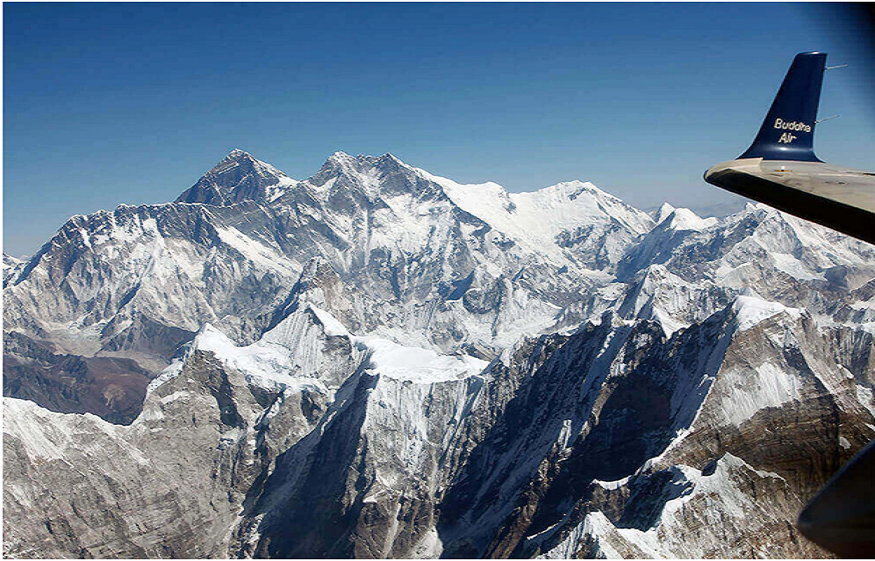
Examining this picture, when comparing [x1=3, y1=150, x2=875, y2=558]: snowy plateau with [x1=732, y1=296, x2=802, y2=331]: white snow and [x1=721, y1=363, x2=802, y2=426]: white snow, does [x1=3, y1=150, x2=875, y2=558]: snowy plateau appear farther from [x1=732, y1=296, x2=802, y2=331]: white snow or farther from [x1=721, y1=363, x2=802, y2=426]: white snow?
[x1=732, y1=296, x2=802, y2=331]: white snow

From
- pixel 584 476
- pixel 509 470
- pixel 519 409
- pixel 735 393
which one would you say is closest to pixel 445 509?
pixel 509 470

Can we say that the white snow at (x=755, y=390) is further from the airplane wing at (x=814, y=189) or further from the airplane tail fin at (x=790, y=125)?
the airplane wing at (x=814, y=189)

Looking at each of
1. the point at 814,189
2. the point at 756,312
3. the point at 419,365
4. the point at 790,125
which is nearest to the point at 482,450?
the point at 419,365

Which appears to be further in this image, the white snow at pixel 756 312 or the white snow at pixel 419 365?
the white snow at pixel 419 365

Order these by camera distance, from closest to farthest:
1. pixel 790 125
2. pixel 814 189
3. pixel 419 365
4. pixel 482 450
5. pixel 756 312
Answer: pixel 814 189 → pixel 790 125 → pixel 756 312 → pixel 482 450 → pixel 419 365

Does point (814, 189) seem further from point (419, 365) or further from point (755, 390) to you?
point (419, 365)

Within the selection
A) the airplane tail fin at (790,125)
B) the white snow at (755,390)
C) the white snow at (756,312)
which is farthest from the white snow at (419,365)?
the airplane tail fin at (790,125)

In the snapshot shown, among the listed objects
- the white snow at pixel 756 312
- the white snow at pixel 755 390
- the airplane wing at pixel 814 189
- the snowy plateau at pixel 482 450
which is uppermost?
the airplane wing at pixel 814 189

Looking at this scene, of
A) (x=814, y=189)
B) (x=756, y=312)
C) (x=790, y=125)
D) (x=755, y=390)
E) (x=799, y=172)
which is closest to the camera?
(x=814, y=189)
